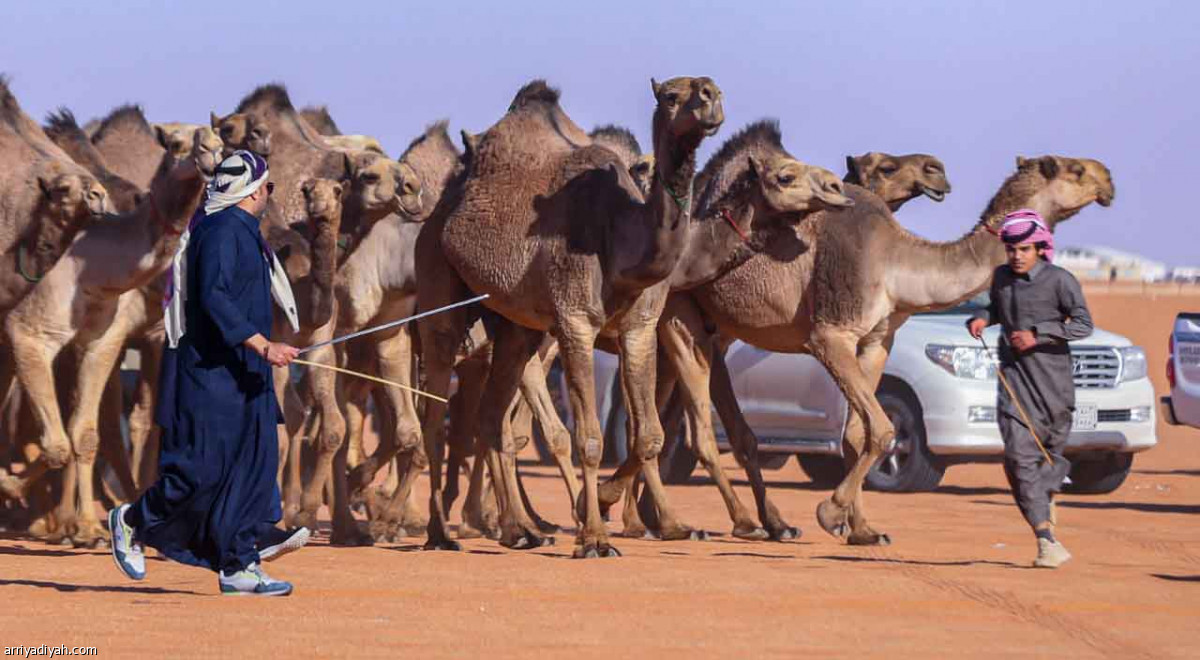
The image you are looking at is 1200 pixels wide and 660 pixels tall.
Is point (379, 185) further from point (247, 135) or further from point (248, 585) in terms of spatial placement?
point (248, 585)

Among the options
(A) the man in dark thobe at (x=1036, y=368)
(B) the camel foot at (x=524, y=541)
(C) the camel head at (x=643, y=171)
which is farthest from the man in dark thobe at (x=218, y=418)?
(C) the camel head at (x=643, y=171)

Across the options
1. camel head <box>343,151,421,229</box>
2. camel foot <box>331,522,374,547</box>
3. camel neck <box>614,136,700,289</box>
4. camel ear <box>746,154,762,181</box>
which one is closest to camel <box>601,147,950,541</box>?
camel ear <box>746,154,762,181</box>

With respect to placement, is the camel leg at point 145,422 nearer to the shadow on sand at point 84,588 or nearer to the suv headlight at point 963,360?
the shadow on sand at point 84,588

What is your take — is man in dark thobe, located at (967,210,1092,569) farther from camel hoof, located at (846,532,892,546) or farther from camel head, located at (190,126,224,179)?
camel head, located at (190,126,224,179)

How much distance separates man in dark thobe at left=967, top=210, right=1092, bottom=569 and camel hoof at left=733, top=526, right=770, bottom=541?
2670 millimetres

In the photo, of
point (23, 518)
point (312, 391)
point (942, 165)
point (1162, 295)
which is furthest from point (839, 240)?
point (1162, 295)

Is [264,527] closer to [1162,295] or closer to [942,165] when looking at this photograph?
[942,165]

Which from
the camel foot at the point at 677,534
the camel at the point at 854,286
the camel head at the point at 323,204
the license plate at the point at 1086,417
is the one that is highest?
the camel head at the point at 323,204

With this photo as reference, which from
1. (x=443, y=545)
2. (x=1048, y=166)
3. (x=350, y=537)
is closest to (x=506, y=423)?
(x=443, y=545)

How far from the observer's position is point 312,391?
13641mm

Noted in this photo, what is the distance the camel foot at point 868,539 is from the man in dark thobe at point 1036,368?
1868 millimetres

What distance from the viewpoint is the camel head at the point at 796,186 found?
14.1 m

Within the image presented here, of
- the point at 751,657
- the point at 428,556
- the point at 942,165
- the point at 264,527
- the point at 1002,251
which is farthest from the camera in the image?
the point at 942,165

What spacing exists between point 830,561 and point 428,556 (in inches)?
87.3
